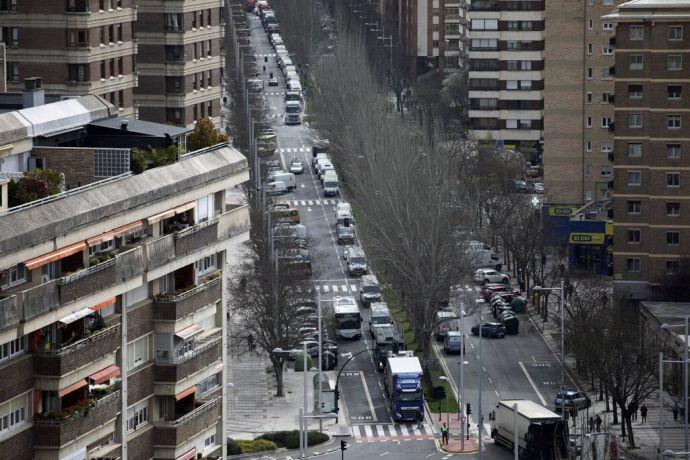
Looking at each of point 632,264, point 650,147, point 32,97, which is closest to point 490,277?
point 632,264

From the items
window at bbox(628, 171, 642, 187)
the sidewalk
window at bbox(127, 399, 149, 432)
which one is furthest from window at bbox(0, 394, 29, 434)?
window at bbox(628, 171, 642, 187)

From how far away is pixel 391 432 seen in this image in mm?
119125

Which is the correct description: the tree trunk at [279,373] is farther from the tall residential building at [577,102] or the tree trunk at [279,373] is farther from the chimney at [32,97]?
the chimney at [32,97]

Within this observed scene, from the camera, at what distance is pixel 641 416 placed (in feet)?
395

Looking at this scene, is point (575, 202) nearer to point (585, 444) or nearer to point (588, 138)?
point (588, 138)

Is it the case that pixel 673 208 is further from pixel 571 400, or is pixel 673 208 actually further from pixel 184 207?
pixel 184 207

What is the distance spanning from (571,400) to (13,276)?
70.5 meters

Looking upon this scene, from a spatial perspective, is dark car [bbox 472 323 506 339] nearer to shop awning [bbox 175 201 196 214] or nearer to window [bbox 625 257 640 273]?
window [bbox 625 257 640 273]

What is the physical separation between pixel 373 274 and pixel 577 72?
32819 millimetres

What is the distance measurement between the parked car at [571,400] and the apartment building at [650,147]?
64.9 ft

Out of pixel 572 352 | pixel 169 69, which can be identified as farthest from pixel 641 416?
pixel 169 69

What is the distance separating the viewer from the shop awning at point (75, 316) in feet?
181

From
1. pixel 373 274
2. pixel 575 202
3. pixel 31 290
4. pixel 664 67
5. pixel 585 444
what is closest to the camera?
pixel 31 290

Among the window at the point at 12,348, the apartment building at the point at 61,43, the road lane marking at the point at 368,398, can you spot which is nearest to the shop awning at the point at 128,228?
the window at the point at 12,348
